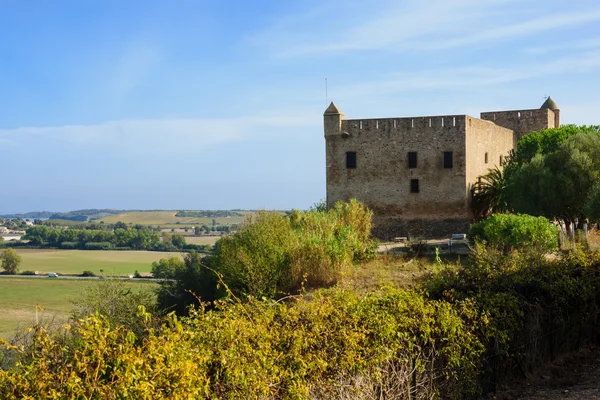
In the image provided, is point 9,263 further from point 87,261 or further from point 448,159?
point 448,159

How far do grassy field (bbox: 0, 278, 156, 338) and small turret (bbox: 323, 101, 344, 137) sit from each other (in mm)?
18962

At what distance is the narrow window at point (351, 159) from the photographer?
2697 centimetres

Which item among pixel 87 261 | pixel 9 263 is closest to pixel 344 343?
pixel 9 263

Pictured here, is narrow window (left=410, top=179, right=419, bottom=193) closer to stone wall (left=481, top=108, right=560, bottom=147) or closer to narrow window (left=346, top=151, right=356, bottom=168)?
narrow window (left=346, top=151, right=356, bottom=168)

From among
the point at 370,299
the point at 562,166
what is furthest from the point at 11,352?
the point at 562,166

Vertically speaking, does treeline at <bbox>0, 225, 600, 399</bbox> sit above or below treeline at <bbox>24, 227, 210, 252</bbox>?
above

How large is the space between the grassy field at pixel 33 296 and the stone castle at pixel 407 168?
19096 millimetres

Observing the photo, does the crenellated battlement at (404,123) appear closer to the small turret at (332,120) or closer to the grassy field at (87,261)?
the small turret at (332,120)

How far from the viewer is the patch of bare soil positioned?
8.62m

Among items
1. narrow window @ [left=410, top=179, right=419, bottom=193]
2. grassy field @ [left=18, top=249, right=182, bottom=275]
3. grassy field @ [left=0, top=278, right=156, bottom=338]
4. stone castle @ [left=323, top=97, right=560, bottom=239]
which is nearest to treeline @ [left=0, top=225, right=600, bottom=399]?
stone castle @ [left=323, top=97, right=560, bottom=239]

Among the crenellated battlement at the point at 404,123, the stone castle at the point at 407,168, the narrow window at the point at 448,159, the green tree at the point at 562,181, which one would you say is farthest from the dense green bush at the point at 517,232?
the crenellated battlement at the point at 404,123

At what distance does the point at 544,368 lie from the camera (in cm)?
970

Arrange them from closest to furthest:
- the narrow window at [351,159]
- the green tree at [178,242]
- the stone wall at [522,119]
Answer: the narrow window at [351,159] < the stone wall at [522,119] < the green tree at [178,242]

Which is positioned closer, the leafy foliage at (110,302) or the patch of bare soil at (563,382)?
the patch of bare soil at (563,382)
